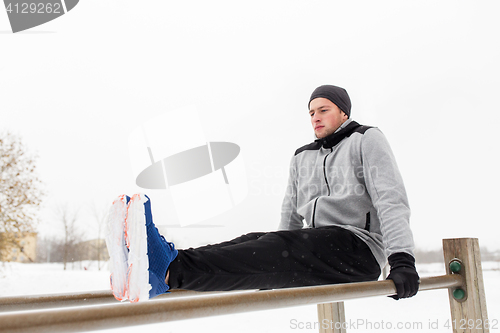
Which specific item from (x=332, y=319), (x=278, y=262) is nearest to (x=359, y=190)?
(x=278, y=262)

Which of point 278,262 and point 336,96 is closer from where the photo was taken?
point 278,262

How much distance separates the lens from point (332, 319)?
72.8 inches

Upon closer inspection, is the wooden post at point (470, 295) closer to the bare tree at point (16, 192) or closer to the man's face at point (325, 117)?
the man's face at point (325, 117)

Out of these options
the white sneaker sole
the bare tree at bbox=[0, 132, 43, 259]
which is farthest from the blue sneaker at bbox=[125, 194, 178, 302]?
the bare tree at bbox=[0, 132, 43, 259]

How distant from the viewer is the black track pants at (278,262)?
96cm

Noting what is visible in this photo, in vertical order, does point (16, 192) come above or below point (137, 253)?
above

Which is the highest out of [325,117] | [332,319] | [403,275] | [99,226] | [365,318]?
[325,117]

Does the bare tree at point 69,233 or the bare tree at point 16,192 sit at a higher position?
the bare tree at point 16,192

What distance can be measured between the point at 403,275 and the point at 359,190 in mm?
374

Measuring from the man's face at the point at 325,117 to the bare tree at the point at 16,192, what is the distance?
22.4ft

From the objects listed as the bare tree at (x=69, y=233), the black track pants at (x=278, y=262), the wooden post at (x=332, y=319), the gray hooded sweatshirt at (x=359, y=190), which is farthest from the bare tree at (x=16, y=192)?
the black track pants at (x=278, y=262)

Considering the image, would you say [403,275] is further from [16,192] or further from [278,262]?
[16,192]

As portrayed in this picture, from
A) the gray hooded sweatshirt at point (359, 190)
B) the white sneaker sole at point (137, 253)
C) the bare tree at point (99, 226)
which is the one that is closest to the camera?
the white sneaker sole at point (137, 253)

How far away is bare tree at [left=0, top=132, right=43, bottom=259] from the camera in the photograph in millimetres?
6898
